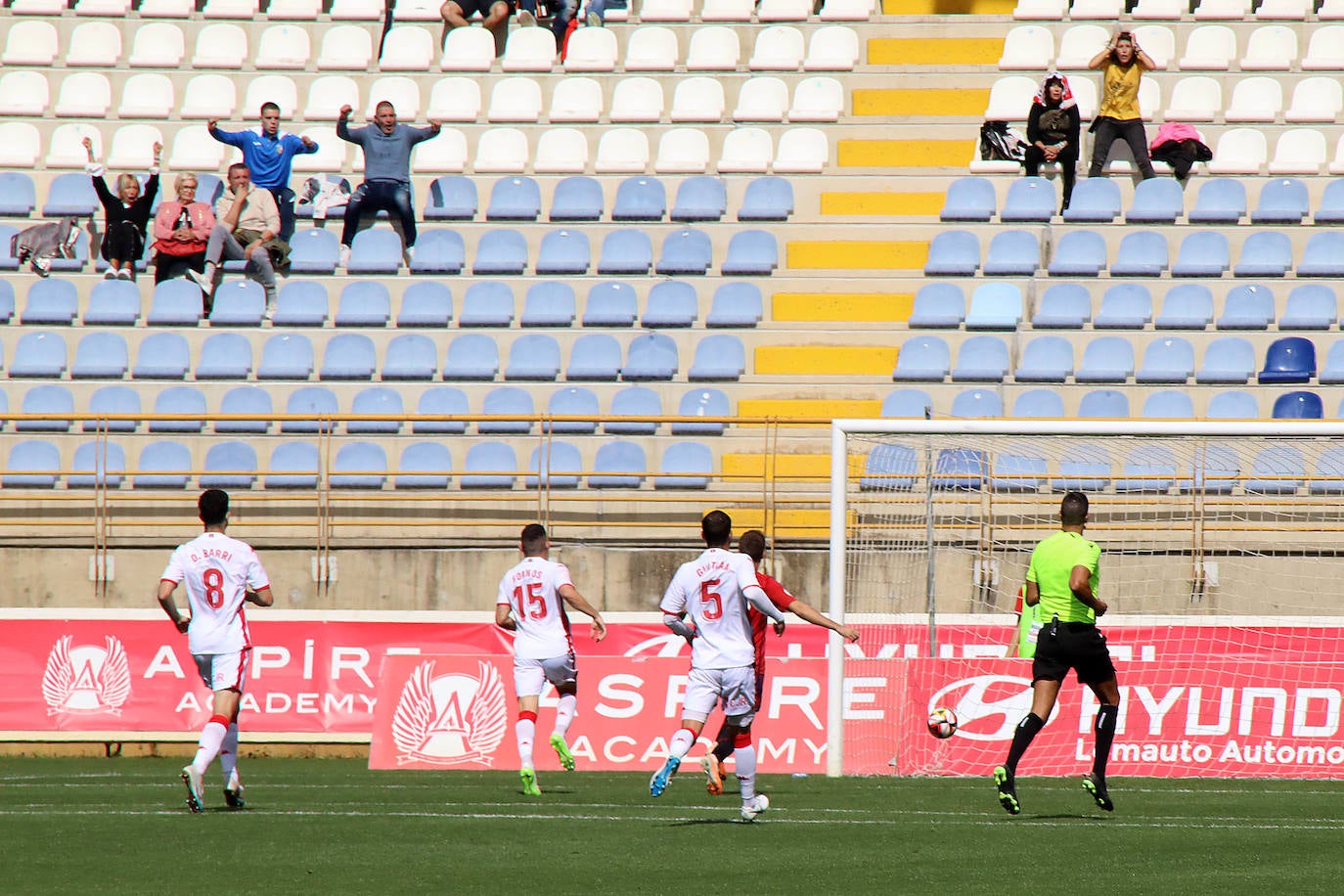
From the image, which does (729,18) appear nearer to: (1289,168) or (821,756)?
(1289,168)

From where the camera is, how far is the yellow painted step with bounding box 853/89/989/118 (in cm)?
2197

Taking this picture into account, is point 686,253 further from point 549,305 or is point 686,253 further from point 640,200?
point 549,305

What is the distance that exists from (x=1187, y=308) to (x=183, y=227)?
1165 cm

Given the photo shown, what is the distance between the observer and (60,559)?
17.5 m

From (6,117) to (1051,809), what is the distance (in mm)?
18008

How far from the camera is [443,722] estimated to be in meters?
14.2

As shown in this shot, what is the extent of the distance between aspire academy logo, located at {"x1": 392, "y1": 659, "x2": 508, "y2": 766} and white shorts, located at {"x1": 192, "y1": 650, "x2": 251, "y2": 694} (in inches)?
143

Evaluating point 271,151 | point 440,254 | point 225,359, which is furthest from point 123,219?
point 440,254

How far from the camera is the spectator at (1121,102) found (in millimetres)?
19953

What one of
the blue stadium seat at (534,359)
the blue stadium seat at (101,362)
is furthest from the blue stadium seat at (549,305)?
the blue stadium seat at (101,362)

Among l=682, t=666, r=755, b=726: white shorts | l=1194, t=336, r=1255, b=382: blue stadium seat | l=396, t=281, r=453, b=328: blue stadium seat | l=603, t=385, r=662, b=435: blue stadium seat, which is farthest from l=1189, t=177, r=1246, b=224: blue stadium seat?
l=682, t=666, r=755, b=726: white shorts

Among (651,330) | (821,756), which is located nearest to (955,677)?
(821,756)

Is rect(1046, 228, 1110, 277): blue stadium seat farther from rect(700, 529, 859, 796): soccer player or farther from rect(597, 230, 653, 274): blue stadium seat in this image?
rect(700, 529, 859, 796): soccer player

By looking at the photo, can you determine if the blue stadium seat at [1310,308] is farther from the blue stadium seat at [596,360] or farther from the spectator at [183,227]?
the spectator at [183,227]
